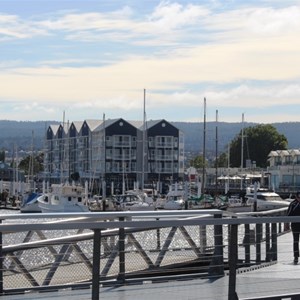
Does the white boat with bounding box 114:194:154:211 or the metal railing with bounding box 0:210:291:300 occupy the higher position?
the metal railing with bounding box 0:210:291:300

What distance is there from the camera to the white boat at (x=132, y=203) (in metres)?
99.9

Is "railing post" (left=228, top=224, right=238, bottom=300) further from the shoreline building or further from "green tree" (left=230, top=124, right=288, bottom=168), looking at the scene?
"green tree" (left=230, top=124, right=288, bottom=168)

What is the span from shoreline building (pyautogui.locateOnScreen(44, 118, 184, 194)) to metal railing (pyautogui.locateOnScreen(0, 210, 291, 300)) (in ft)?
422

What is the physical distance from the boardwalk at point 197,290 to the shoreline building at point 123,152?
433 ft

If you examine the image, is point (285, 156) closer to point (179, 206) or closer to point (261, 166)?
point (261, 166)

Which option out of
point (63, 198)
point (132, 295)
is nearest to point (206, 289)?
point (132, 295)

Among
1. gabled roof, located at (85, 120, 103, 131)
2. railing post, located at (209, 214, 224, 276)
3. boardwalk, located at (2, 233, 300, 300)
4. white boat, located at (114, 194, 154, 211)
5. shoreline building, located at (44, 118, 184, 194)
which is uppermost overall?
gabled roof, located at (85, 120, 103, 131)

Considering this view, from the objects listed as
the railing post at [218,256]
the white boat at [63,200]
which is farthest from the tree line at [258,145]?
the railing post at [218,256]

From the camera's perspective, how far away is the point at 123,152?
6132 inches

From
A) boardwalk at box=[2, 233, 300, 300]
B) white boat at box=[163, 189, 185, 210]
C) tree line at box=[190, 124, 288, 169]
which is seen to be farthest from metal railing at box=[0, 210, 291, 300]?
tree line at box=[190, 124, 288, 169]

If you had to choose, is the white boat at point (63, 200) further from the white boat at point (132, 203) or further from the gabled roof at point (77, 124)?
the gabled roof at point (77, 124)

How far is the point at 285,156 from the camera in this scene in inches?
6038

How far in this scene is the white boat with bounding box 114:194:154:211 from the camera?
328ft

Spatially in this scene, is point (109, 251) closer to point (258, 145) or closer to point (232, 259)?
point (232, 259)
